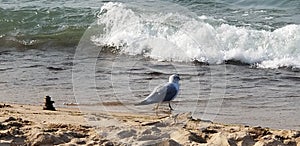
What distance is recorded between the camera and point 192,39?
1146 cm

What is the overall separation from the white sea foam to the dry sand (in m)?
4.78

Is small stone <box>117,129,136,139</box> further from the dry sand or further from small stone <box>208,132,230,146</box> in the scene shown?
small stone <box>208,132,230,146</box>

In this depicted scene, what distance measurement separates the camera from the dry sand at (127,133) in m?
4.51

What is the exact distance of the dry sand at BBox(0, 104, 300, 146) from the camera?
4.51 m

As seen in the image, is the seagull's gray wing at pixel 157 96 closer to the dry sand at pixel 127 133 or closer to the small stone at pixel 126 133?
the dry sand at pixel 127 133

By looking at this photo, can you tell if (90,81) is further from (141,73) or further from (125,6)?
(125,6)

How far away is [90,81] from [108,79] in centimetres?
29

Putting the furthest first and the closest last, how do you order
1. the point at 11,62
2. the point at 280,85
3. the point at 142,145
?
the point at 11,62 < the point at 280,85 < the point at 142,145

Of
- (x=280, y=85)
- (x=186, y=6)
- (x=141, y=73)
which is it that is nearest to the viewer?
(x=280, y=85)

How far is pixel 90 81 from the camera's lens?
26.9 feet

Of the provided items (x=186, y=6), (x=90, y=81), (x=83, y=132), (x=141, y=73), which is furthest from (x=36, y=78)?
(x=186, y=6)

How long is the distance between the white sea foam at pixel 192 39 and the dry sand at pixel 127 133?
4779 millimetres

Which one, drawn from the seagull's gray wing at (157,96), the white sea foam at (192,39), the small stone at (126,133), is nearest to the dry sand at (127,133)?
the small stone at (126,133)

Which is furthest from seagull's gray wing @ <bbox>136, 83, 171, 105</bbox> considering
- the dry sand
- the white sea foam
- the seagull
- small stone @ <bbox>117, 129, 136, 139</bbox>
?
the white sea foam
